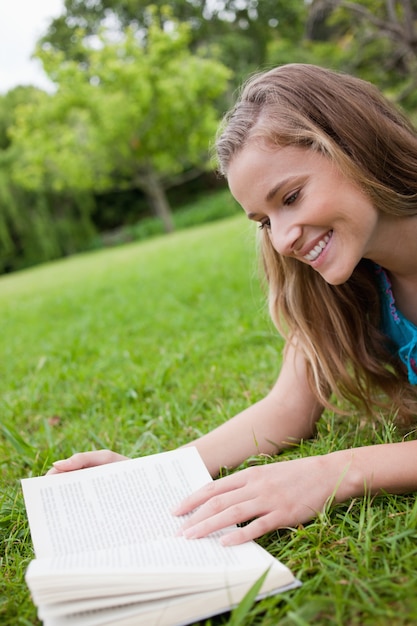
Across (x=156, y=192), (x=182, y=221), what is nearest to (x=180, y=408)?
(x=156, y=192)

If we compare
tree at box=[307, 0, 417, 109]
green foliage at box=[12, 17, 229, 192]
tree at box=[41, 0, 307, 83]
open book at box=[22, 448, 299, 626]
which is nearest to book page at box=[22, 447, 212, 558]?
open book at box=[22, 448, 299, 626]

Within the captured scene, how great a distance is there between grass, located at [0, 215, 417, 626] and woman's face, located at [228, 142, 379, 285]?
0.53 m

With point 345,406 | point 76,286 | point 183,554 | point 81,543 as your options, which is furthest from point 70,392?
point 76,286

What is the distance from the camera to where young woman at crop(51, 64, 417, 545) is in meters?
1.33

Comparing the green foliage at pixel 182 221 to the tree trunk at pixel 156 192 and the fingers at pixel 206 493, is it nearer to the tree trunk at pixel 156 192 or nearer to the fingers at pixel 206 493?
the tree trunk at pixel 156 192

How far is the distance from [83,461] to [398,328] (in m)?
1.00

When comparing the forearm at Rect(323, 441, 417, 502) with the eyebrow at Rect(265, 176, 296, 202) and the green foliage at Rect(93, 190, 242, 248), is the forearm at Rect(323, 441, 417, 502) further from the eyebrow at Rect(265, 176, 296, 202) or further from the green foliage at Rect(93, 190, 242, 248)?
the green foliage at Rect(93, 190, 242, 248)

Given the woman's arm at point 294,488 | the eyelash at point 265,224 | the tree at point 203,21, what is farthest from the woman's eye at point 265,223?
the tree at point 203,21

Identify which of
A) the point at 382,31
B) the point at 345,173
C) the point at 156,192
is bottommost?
the point at 345,173

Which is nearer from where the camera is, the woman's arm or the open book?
the open book

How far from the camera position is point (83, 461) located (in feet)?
5.21

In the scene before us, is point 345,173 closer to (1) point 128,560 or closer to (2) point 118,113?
(1) point 128,560

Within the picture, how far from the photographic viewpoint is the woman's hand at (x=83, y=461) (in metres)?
1.56

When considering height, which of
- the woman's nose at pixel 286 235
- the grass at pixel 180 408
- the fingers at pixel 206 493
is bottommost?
the grass at pixel 180 408
